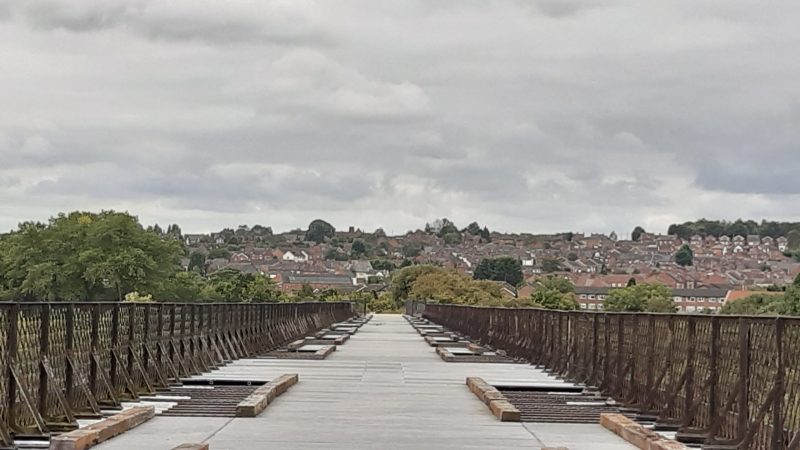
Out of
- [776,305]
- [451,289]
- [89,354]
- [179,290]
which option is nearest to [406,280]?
[451,289]

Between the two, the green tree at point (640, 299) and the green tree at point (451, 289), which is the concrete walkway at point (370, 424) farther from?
the green tree at point (640, 299)

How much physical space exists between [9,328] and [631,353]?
992 centimetres

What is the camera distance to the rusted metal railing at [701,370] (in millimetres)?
13203

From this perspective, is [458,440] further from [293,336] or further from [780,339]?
[293,336]

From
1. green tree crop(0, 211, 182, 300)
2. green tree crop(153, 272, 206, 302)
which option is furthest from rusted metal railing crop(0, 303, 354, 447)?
green tree crop(0, 211, 182, 300)

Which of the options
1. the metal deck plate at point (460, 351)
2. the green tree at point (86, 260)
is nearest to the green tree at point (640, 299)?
the green tree at point (86, 260)

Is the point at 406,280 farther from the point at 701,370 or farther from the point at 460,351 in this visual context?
the point at 701,370

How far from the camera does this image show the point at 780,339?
13.3 metres

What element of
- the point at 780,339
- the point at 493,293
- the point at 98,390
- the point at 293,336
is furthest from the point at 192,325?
the point at 493,293

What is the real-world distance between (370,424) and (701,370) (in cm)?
415

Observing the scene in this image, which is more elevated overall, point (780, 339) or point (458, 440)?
point (780, 339)

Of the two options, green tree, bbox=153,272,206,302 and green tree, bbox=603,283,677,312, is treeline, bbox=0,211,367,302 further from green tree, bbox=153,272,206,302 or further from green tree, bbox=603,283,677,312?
green tree, bbox=603,283,677,312

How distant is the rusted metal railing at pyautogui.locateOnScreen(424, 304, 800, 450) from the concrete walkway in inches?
42.4

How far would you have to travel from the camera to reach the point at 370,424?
17.5 m
